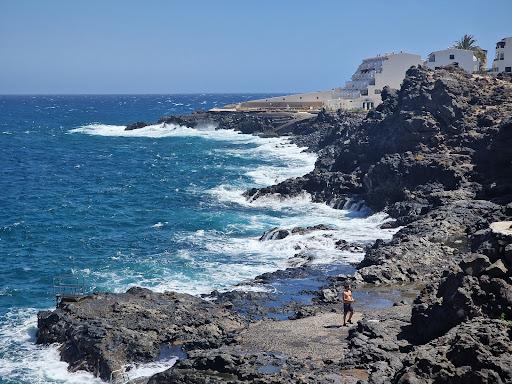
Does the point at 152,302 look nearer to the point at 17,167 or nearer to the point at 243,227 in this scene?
the point at 243,227

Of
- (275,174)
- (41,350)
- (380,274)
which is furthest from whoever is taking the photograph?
(275,174)

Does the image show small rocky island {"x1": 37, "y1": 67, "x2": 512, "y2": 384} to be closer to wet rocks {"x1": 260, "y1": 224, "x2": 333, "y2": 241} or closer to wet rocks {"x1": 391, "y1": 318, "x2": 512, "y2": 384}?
wet rocks {"x1": 391, "y1": 318, "x2": 512, "y2": 384}

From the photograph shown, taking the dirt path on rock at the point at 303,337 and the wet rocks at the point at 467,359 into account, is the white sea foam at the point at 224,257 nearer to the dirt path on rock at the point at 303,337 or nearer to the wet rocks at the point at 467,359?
the dirt path on rock at the point at 303,337

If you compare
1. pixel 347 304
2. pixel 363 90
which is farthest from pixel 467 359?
pixel 363 90

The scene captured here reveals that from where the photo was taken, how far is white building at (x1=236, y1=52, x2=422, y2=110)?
104 metres

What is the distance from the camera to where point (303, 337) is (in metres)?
24.5

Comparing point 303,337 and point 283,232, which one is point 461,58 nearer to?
point 283,232

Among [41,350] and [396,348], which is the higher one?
[396,348]

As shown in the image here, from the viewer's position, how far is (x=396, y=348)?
2205cm

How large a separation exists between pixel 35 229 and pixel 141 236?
8.07 meters

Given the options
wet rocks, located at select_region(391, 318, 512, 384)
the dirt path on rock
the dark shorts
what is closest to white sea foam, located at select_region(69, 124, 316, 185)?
the dirt path on rock

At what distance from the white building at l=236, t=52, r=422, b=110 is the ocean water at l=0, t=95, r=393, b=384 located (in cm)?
2126

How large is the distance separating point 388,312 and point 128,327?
1036 centimetres

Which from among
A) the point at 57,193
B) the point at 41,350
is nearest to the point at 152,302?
the point at 41,350
